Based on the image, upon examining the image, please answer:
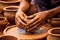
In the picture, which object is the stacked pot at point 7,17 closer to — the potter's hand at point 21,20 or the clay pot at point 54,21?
the potter's hand at point 21,20

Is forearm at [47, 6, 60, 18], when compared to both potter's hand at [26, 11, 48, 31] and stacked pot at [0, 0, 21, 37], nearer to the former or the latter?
potter's hand at [26, 11, 48, 31]

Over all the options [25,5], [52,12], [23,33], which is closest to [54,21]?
[52,12]

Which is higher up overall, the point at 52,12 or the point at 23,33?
the point at 52,12

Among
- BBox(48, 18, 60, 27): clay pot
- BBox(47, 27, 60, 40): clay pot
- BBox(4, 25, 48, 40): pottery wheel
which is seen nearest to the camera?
BBox(47, 27, 60, 40): clay pot

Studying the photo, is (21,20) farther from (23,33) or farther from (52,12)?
(52,12)

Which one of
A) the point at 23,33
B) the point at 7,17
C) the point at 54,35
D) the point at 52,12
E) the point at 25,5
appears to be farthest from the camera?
the point at 25,5

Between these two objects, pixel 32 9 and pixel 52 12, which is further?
pixel 32 9

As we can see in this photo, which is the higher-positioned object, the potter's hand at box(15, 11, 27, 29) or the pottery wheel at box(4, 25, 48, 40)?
the potter's hand at box(15, 11, 27, 29)

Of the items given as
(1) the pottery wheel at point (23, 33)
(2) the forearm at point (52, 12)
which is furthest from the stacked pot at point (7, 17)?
(2) the forearm at point (52, 12)

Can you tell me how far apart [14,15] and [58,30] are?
568 mm

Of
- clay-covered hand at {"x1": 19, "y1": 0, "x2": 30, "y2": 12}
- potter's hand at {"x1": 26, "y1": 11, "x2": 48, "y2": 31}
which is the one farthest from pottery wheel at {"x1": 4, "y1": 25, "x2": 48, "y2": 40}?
clay-covered hand at {"x1": 19, "y1": 0, "x2": 30, "y2": 12}

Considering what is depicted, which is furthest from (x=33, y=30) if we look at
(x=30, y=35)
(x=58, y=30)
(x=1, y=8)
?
Result: (x=1, y=8)

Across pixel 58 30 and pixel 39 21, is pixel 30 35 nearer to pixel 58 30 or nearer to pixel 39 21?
pixel 39 21

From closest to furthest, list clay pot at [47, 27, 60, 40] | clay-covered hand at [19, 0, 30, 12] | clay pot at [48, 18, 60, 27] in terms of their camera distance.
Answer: clay pot at [47, 27, 60, 40], clay pot at [48, 18, 60, 27], clay-covered hand at [19, 0, 30, 12]
